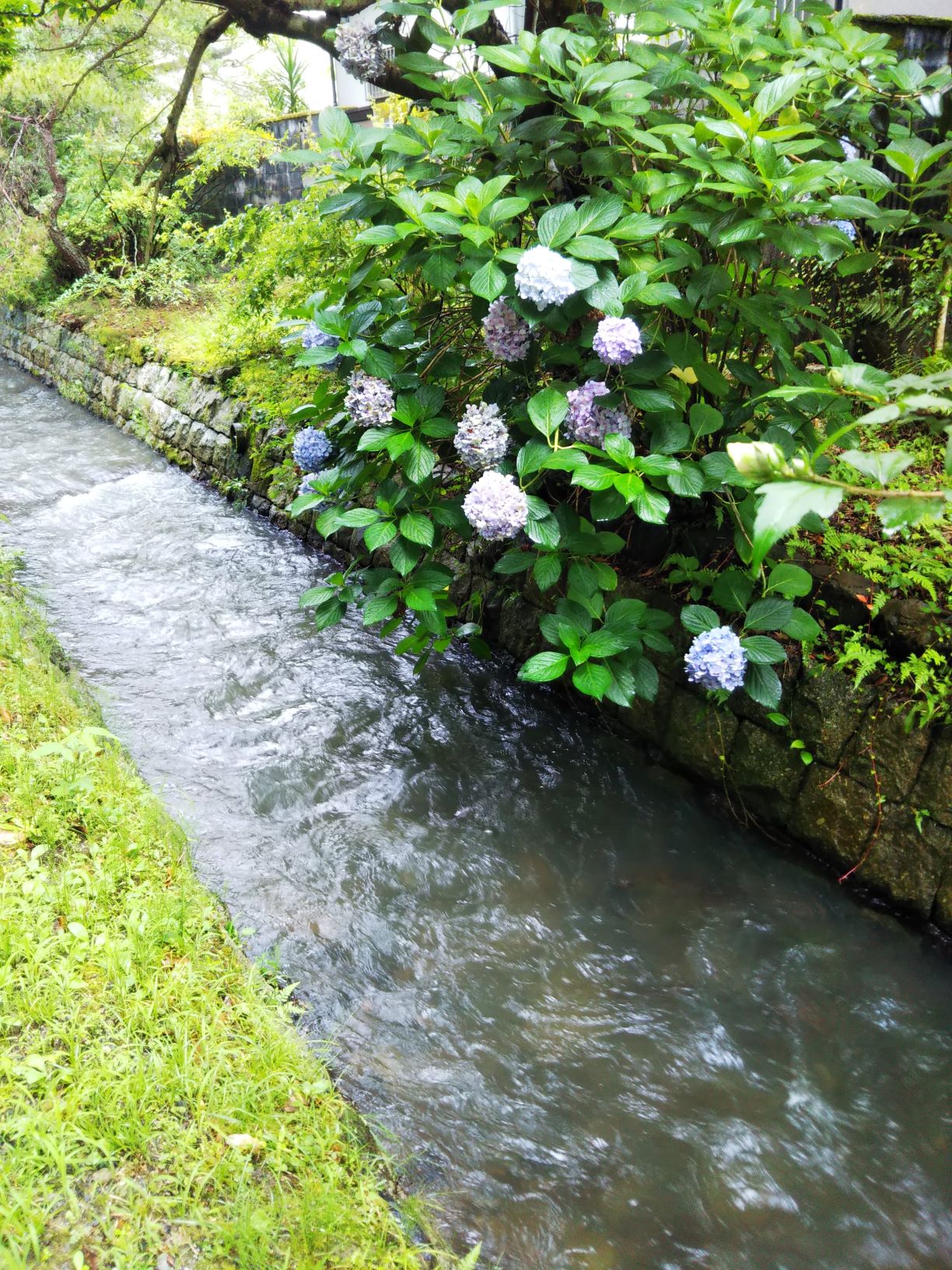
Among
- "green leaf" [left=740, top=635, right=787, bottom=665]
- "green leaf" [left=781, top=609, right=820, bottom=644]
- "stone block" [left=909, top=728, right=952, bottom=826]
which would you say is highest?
→ "green leaf" [left=781, top=609, right=820, bottom=644]

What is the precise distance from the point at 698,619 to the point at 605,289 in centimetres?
103

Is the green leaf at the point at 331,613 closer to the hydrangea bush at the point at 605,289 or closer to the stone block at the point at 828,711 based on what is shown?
the hydrangea bush at the point at 605,289

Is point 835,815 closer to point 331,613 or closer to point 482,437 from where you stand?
point 482,437

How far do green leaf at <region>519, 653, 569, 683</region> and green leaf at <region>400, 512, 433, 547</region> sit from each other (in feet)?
1.65

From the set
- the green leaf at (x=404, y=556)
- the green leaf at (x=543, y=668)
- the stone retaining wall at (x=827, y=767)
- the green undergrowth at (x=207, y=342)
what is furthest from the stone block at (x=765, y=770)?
the green undergrowth at (x=207, y=342)

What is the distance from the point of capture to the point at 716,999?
2.66 m

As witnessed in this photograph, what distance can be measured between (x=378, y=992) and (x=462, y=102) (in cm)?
278

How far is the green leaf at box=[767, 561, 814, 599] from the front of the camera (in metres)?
2.66

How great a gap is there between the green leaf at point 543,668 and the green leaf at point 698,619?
414mm

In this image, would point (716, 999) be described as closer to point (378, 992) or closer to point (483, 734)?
point (378, 992)

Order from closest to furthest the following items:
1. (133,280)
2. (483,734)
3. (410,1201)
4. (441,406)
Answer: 1. (410,1201)
2. (441,406)
3. (483,734)
4. (133,280)

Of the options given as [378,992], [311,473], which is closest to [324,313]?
[311,473]

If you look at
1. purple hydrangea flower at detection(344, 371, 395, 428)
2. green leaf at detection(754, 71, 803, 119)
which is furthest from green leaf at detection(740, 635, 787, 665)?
green leaf at detection(754, 71, 803, 119)

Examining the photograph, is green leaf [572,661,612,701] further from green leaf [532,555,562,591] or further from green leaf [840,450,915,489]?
green leaf [840,450,915,489]
